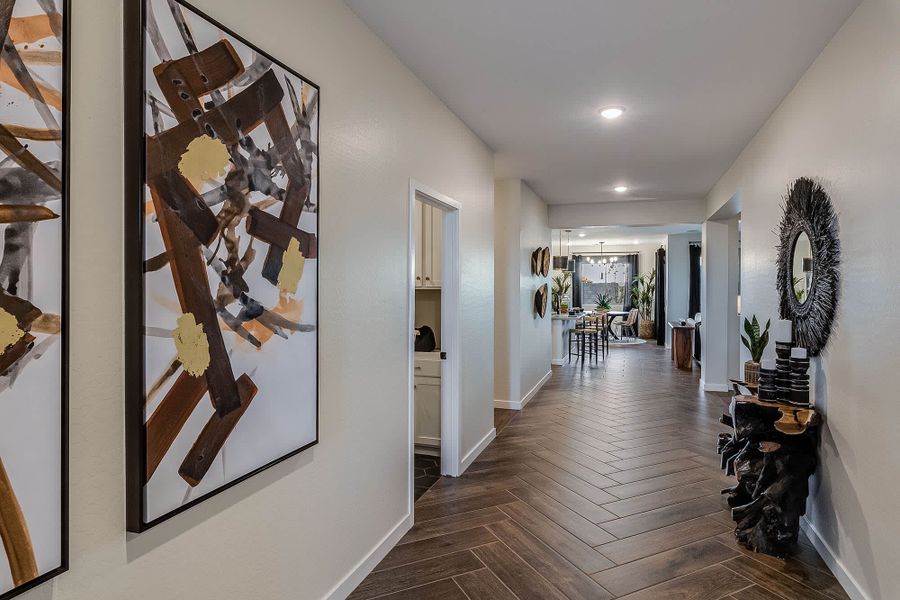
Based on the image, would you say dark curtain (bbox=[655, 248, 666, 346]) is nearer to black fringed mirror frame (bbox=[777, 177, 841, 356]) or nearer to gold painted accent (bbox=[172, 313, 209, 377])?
black fringed mirror frame (bbox=[777, 177, 841, 356])

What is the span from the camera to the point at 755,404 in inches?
112

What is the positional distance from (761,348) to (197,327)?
11.8 feet

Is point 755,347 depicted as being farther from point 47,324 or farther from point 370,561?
point 47,324

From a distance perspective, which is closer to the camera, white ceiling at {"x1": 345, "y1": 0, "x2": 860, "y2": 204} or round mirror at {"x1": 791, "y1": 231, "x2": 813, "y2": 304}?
white ceiling at {"x1": 345, "y1": 0, "x2": 860, "y2": 204}

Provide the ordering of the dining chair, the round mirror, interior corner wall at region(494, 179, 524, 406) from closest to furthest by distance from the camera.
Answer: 1. the round mirror
2. interior corner wall at region(494, 179, 524, 406)
3. the dining chair

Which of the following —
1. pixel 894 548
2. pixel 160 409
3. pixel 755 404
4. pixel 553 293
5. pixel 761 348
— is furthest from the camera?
pixel 553 293

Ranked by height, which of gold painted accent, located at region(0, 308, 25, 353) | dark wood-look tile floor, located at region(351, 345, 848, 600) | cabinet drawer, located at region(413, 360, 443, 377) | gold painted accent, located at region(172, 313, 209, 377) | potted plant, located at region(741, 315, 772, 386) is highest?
gold painted accent, located at region(0, 308, 25, 353)

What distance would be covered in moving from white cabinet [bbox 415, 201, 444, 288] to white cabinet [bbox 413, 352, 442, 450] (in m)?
0.62

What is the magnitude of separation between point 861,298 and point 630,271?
13121 mm

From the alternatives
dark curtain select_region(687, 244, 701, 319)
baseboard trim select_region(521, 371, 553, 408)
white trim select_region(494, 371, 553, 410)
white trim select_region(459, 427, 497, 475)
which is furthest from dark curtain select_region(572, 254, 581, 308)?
white trim select_region(459, 427, 497, 475)

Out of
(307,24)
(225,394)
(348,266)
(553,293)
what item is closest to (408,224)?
(348,266)

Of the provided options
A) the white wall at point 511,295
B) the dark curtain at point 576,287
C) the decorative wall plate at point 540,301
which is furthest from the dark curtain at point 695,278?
the white wall at point 511,295

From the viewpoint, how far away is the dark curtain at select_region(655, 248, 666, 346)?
41.7ft

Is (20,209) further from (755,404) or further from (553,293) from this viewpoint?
(553,293)
